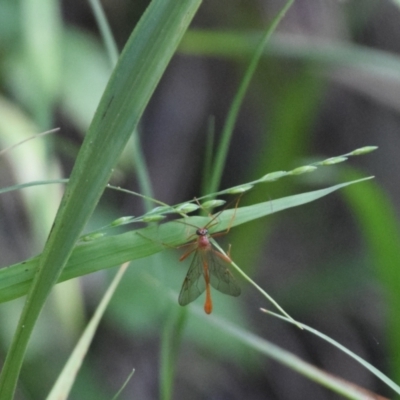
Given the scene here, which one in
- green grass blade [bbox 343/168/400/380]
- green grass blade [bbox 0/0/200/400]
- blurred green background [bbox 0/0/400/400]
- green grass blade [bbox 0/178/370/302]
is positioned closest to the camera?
green grass blade [bbox 0/0/200/400]

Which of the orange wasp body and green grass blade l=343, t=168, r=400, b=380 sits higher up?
the orange wasp body

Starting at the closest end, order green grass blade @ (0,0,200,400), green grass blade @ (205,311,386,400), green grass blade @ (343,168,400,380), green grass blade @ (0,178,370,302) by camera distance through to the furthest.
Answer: green grass blade @ (0,0,200,400)
green grass blade @ (0,178,370,302)
green grass blade @ (205,311,386,400)
green grass blade @ (343,168,400,380)

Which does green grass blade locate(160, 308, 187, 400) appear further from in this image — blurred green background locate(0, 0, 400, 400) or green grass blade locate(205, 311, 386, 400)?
blurred green background locate(0, 0, 400, 400)

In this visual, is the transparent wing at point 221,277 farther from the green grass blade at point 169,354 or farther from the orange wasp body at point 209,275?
the green grass blade at point 169,354

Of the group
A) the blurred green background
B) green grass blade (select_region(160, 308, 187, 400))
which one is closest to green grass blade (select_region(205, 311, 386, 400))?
green grass blade (select_region(160, 308, 187, 400))

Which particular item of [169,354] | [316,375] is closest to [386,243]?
[316,375]

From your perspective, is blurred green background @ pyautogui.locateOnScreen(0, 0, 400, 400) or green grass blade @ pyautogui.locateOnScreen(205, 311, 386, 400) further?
blurred green background @ pyautogui.locateOnScreen(0, 0, 400, 400)
